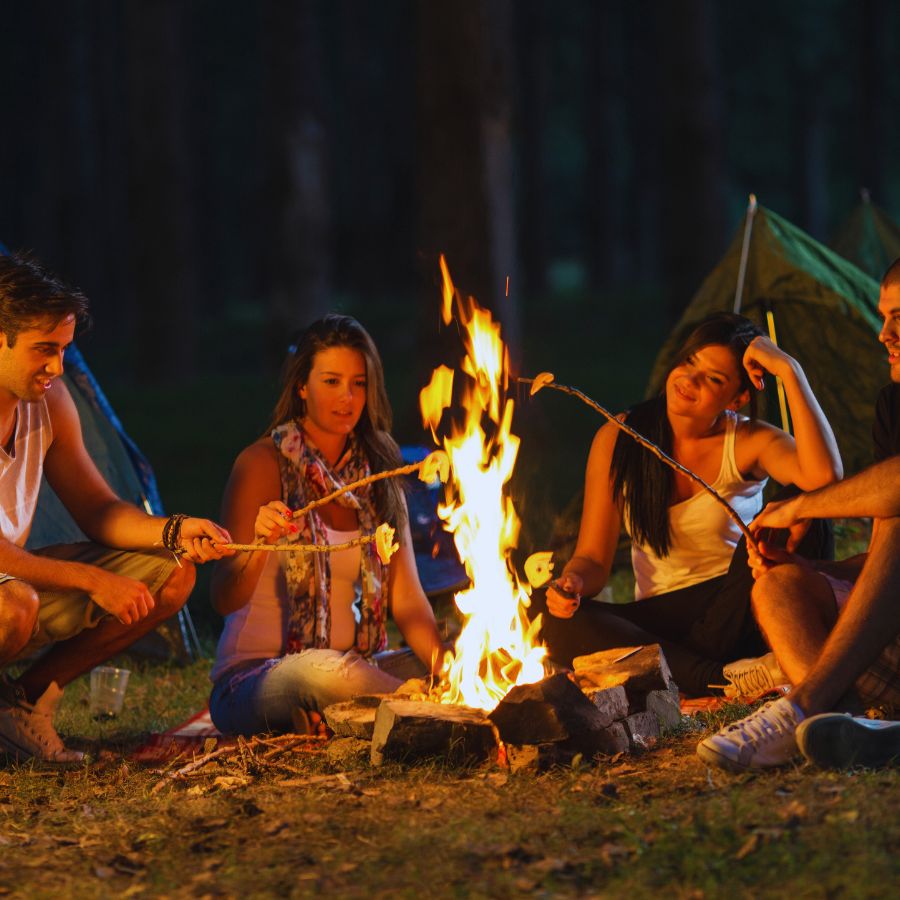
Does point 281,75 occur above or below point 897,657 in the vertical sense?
above

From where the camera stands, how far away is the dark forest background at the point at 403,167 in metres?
10.9

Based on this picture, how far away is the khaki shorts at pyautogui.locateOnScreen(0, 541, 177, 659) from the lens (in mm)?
4770

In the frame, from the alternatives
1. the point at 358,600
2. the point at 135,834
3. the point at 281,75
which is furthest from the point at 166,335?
the point at 135,834

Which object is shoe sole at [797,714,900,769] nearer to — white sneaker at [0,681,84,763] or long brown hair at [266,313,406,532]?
long brown hair at [266,313,406,532]

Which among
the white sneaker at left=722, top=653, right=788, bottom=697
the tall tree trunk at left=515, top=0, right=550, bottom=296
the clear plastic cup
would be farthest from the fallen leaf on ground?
the tall tree trunk at left=515, top=0, right=550, bottom=296

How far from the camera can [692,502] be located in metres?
5.32

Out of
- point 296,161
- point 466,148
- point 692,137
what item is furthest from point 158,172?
point 466,148

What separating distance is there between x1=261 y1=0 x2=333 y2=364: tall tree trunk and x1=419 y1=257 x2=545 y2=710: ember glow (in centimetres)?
1135

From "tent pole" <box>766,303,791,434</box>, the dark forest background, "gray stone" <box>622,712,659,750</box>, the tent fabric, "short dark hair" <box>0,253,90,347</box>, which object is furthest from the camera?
the dark forest background

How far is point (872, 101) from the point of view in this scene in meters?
21.9

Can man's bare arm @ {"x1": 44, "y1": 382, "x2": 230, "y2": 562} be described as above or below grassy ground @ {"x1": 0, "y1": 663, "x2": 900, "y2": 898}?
above

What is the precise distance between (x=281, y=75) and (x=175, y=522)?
12.0 meters

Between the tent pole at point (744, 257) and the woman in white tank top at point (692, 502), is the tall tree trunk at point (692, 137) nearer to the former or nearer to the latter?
the tent pole at point (744, 257)

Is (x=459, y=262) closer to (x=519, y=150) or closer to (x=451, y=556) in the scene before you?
(x=451, y=556)
